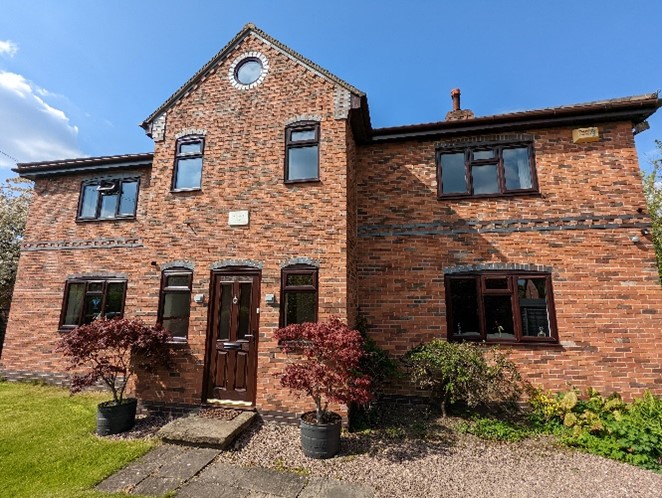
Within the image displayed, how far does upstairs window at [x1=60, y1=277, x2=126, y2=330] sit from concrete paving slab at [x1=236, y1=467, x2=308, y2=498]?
743 centimetres

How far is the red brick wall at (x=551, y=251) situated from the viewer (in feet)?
23.2

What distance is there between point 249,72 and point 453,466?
946 cm

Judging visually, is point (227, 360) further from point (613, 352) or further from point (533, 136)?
point (533, 136)

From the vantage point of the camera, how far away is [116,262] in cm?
1027

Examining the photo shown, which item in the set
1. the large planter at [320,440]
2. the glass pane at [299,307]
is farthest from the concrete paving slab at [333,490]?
the glass pane at [299,307]

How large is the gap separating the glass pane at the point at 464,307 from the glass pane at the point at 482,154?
3.12 m

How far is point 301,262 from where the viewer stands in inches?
279

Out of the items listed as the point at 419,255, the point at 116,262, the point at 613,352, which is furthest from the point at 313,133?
the point at 613,352

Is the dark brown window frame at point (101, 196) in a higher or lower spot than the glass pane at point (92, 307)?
higher

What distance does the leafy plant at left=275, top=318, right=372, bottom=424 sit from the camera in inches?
216

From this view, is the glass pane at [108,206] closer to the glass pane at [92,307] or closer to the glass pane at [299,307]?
the glass pane at [92,307]

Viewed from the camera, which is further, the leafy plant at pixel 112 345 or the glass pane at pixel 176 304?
the glass pane at pixel 176 304

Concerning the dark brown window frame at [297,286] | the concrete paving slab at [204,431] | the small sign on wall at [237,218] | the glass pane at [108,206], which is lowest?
the concrete paving slab at [204,431]

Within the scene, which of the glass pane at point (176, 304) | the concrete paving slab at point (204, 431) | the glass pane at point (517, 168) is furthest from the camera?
the glass pane at point (517, 168)
